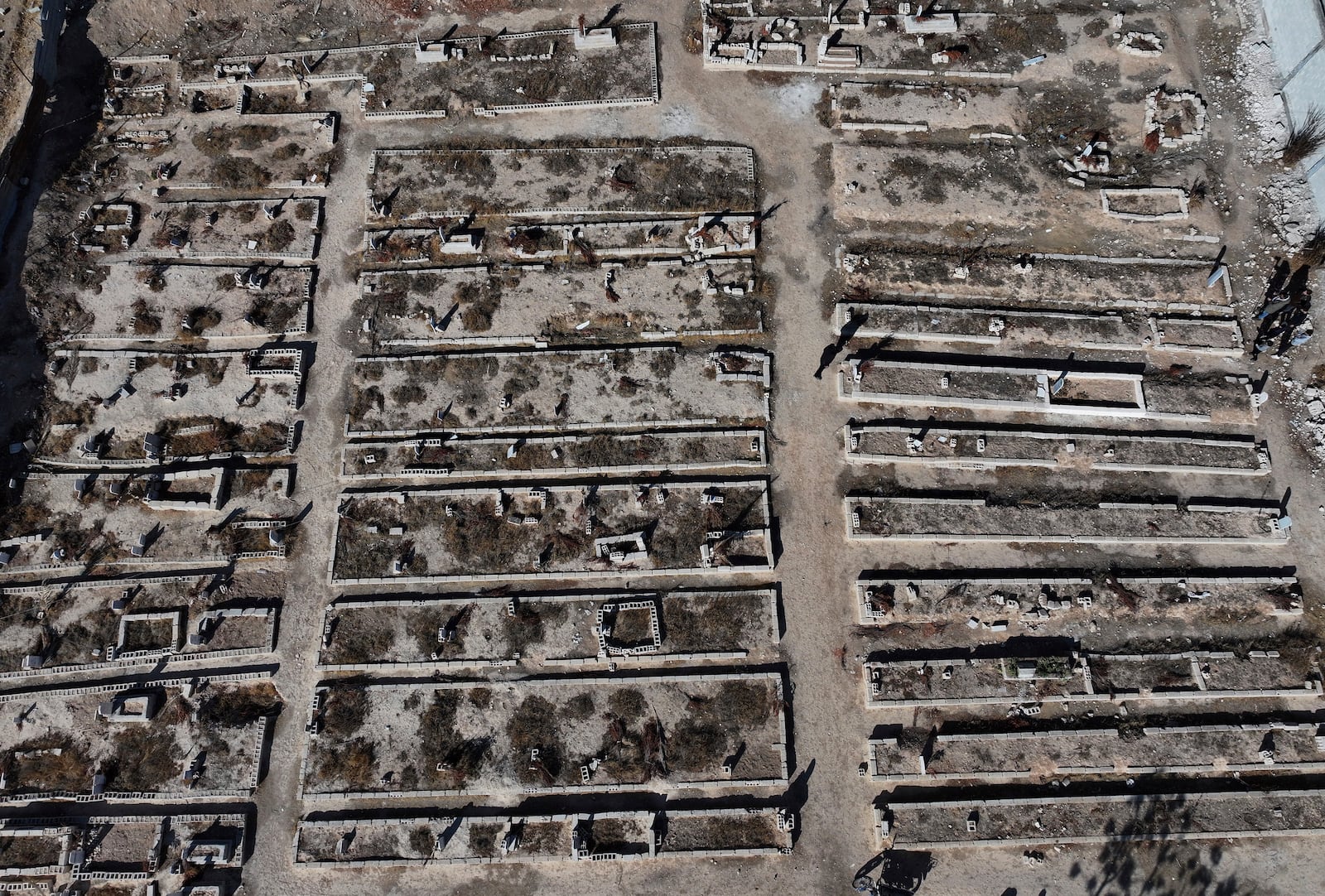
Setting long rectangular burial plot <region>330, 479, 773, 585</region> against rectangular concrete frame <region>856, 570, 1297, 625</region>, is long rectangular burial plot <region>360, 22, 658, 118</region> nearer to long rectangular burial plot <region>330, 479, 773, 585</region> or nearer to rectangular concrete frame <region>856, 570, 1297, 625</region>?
long rectangular burial plot <region>330, 479, 773, 585</region>

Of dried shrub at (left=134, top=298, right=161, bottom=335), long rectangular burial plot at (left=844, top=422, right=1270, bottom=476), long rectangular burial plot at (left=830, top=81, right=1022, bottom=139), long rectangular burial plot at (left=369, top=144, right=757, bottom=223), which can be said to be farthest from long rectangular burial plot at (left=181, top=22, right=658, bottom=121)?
long rectangular burial plot at (left=844, top=422, right=1270, bottom=476)

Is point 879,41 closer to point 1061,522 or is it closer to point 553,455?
point 1061,522

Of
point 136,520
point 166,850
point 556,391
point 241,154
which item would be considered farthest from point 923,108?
point 166,850

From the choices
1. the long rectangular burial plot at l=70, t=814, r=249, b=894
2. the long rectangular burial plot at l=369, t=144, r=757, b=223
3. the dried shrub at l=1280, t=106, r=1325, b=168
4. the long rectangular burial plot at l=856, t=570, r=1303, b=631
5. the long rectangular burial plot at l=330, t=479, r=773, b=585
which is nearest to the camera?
the long rectangular burial plot at l=70, t=814, r=249, b=894

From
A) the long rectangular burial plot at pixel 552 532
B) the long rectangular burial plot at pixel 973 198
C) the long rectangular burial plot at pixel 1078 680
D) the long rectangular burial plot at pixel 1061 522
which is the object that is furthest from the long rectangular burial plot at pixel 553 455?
the long rectangular burial plot at pixel 973 198

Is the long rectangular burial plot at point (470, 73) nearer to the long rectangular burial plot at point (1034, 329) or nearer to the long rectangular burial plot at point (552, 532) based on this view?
the long rectangular burial plot at point (1034, 329)

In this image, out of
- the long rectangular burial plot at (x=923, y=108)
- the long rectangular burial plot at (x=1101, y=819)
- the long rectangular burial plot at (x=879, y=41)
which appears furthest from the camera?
the long rectangular burial plot at (x=879, y=41)
